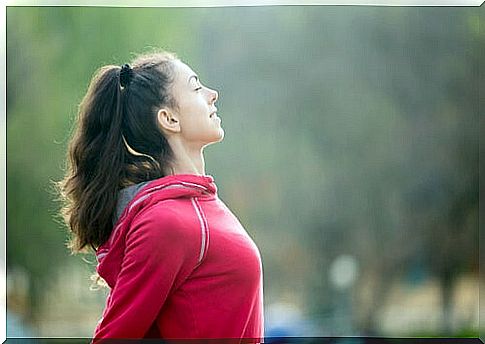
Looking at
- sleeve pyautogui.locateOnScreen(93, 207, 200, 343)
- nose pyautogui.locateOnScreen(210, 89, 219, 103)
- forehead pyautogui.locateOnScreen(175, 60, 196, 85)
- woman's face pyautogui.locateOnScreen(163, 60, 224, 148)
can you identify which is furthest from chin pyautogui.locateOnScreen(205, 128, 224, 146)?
sleeve pyautogui.locateOnScreen(93, 207, 200, 343)

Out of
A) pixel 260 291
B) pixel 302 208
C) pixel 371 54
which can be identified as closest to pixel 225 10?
pixel 371 54

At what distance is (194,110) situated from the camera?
3.66 meters

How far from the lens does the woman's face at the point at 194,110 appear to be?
11.9 ft

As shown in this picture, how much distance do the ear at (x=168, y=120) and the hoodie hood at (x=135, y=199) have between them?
176 mm

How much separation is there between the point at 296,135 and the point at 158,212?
0.66 m

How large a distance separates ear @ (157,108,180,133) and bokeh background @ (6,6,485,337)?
0.80ft

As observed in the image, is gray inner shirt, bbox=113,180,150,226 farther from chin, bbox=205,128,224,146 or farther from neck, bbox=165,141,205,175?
chin, bbox=205,128,224,146

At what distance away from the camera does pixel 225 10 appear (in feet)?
12.5

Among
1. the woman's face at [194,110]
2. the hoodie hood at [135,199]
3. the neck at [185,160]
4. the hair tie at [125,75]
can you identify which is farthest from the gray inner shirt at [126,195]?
the hair tie at [125,75]

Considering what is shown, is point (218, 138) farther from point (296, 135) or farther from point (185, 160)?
point (296, 135)

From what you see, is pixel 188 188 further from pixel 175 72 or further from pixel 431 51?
pixel 431 51

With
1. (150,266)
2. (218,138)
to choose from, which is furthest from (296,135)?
(150,266)

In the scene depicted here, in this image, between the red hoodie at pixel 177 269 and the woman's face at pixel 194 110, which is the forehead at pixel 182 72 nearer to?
the woman's face at pixel 194 110

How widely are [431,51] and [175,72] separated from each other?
1.01 meters
